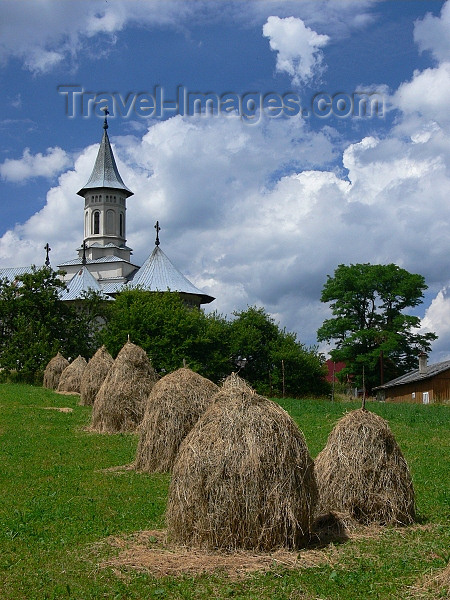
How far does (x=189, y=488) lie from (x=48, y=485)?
15.2 ft

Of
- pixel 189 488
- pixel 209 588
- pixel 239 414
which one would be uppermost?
pixel 239 414

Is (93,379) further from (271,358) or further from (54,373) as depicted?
(271,358)

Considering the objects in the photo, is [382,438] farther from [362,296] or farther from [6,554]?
[362,296]

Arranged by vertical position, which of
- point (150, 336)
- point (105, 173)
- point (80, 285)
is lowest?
Result: point (150, 336)

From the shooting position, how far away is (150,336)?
4262 cm

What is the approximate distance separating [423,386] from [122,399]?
34385mm

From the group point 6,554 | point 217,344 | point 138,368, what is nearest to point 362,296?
point 217,344

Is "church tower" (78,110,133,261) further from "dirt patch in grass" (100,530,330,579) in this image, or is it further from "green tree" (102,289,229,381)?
"dirt patch in grass" (100,530,330,579)

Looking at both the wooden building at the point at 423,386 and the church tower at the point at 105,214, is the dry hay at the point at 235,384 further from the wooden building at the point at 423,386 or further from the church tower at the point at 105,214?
the church tower at the point at 105,214

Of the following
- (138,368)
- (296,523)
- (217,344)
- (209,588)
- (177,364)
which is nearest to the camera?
(209,588)

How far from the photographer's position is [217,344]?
45.8 m

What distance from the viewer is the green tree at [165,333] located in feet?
138

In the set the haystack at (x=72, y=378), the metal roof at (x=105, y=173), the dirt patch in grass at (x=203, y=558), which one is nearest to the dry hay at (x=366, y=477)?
the dirt patch in grass at (x=203, y=558)

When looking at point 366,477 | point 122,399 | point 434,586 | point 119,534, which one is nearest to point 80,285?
point 122,399
